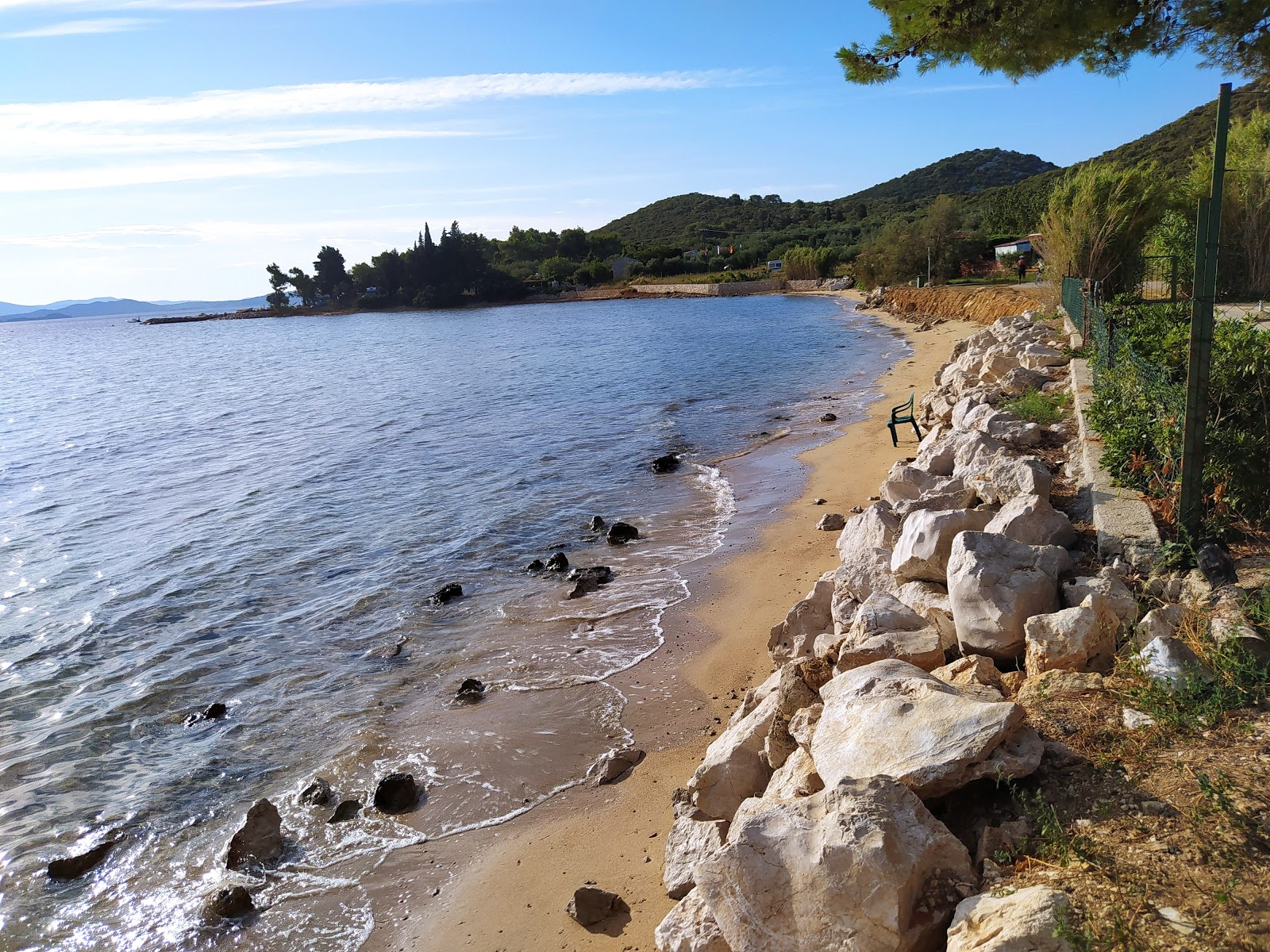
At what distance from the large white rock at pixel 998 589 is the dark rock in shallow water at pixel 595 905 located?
8.39ft

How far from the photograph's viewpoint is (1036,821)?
3.42 metres

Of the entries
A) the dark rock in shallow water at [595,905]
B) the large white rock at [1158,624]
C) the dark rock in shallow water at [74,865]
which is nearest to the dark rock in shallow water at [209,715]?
the dark rock in shallow water at [74,865]

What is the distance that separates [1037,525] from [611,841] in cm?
359

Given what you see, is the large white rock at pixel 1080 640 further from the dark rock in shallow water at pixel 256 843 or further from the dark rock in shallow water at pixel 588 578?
the dark rock in shallow water at pixel 588 578

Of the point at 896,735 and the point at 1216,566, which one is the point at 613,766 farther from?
the point at 1216,566

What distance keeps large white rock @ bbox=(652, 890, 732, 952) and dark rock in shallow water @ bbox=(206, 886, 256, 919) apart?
312 cm

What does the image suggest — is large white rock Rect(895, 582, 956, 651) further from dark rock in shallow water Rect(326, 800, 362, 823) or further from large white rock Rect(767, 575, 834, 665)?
dark rock in shallow water Rect(326, 800, 362, 823)

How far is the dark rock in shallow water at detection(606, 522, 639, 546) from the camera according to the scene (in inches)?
494

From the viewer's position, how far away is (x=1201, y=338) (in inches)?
202

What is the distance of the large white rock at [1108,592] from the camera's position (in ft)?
15.7

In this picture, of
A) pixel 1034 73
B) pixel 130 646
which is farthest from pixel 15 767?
pixel 1034 73

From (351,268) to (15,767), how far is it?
5648 inches

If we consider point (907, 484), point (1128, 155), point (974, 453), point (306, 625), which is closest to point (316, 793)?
point (306, 625)

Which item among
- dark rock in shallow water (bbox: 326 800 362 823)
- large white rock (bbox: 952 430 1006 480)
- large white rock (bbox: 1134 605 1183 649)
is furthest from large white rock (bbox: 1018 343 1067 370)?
dark rock in shallow water (bbox: 326 800 362 823)
